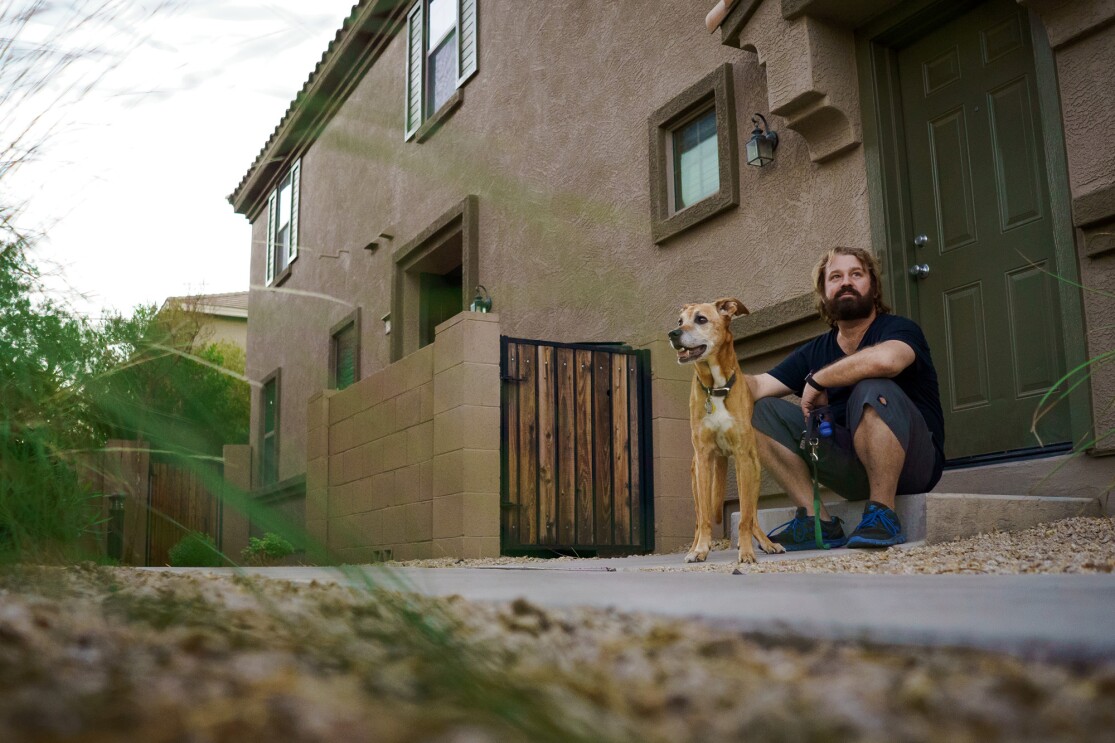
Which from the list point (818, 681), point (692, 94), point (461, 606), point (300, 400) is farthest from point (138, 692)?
point (300, 400)

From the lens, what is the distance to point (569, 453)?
6.24 metres

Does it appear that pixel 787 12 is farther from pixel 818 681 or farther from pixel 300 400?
pixel 300 400

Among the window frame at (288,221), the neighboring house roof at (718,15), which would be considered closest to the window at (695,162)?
the neighboring house roof at (718,15)

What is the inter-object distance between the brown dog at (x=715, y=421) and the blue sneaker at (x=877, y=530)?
45 cm

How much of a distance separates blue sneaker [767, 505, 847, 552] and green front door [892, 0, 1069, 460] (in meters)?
1.21

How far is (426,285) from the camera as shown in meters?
10.7

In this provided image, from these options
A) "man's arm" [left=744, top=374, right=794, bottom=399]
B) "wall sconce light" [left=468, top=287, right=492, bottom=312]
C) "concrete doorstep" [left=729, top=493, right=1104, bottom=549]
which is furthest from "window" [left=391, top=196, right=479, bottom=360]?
"concrete doorstep" [left=729, top=493, right=1104, bottom=549]

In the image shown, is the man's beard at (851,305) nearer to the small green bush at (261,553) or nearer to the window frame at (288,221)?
the small green bush at (261,553)

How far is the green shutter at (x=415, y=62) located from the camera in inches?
421

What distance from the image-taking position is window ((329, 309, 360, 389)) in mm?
11445

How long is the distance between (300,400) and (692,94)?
26.6 ft

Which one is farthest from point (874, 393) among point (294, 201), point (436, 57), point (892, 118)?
point (294, 201)

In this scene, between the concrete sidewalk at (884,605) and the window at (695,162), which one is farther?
the window at (695,162)

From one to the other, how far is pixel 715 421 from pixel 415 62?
8.05 m
